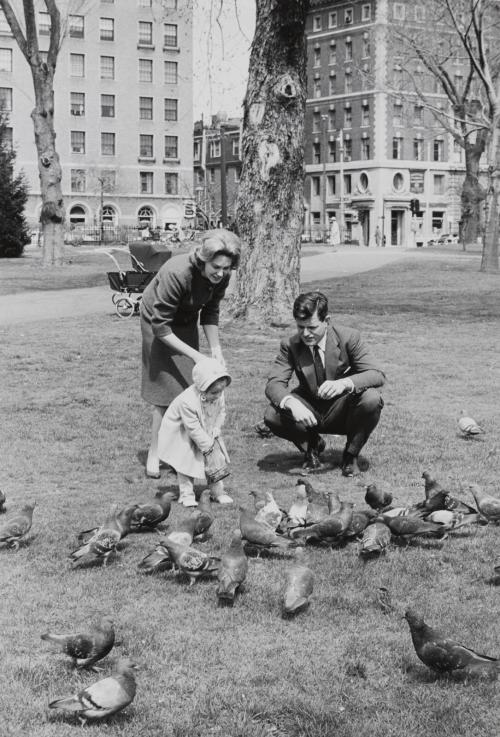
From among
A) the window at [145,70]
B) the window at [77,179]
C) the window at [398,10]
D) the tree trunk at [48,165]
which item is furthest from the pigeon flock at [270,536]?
the window at [145,70]

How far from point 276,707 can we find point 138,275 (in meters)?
13.0

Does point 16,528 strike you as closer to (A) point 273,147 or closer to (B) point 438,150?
(A) point 273,147

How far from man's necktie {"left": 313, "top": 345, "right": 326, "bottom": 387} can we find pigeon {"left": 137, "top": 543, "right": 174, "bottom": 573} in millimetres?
2328

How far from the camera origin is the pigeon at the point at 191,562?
4.78m

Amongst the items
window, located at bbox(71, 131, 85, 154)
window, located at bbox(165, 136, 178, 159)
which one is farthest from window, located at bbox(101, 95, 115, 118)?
window, located at bbox(165, 136, 178, 159)

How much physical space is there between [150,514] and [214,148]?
9401cm

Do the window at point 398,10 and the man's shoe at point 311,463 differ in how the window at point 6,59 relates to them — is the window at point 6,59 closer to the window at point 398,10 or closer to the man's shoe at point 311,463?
→ the window at point 398,10

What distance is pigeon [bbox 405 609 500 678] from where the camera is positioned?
12.3 ft

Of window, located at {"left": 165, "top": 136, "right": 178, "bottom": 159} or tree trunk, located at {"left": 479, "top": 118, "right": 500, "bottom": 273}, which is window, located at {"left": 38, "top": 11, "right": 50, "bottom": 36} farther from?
tree trunk, located at {"left": 479, "top": 118, "right": 500, "bottom": 273}

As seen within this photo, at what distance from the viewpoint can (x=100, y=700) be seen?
3.41 metres

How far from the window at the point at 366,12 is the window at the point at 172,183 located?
18.3 meters

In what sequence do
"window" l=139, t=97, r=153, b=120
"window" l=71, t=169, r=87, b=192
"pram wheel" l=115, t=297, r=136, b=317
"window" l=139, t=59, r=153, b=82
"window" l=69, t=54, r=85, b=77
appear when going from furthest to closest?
1. "window" l=139, t=97, r=153, b=120
2. "window" l=139, t=59, r=153, b=82
3. "window" l=71, t=169, r=87, b=192
4. "window" l=69, t=54, r=85, b=77
5. "pram wheel" l=115, t=297, r=136, b=317

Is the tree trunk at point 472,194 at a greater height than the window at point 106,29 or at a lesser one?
lesser

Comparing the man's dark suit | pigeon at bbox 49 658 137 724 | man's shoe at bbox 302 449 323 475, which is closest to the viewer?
pigeon at bbox 49 658 137 724
